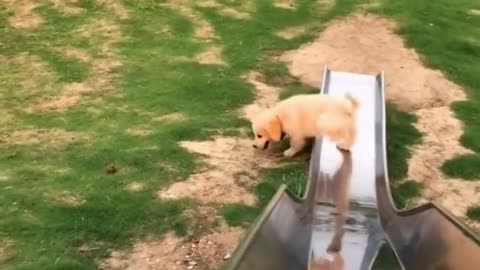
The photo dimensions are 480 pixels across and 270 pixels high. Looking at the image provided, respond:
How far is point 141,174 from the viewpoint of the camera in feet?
16.9

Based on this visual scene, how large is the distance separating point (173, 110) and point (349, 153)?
1613mm

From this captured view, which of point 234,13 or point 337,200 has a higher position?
point 337,200

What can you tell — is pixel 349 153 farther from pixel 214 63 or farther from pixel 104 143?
pixel 214 63

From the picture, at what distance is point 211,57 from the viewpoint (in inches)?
301

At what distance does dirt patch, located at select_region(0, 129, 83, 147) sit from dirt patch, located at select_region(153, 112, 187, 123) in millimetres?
696

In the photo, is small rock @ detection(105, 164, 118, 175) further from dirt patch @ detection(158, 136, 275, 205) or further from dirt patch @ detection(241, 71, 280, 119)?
dirt patch @ detection(241, 71, 280, 119)

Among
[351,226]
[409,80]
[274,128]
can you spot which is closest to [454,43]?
[409,80]

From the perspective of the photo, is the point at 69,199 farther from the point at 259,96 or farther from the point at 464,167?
the point at 464,167

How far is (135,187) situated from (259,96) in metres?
2.06

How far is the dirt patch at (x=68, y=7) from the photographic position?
8.86m

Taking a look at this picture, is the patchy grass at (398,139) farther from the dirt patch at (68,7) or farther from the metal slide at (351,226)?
the dirt patch at (68,7)

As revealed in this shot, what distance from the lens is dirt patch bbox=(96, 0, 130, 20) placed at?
8812mm

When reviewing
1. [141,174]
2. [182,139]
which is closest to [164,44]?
[182,139]

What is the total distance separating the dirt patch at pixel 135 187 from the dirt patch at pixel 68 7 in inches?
171
